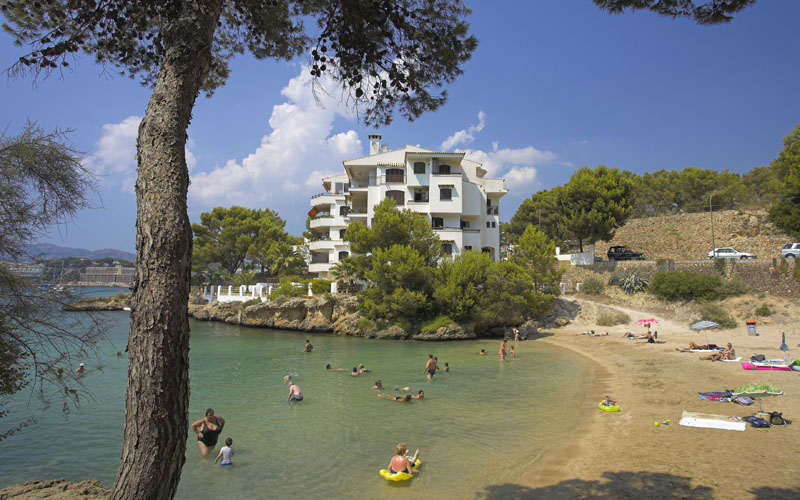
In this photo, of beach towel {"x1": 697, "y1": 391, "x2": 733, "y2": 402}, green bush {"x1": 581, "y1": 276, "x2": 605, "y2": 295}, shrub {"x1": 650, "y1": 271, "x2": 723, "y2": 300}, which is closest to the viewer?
beach towel {"x1": 697, "y1": 391, "x2": 733, "y2": 402}

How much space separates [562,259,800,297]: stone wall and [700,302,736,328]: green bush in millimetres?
3379

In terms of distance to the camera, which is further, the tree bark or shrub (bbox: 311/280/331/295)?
shrub (bbox: 311/280/331/295)

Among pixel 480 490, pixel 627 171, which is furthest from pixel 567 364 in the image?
pixel 627 171

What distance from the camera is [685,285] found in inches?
1235

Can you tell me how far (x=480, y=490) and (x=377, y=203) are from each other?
1239 inches

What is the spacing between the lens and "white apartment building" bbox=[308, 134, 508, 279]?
38.1m

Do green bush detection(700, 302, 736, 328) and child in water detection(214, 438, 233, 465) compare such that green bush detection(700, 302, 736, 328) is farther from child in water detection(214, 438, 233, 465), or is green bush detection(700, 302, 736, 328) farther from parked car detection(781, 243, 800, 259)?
child in water detection(214, 438, 233, 465)

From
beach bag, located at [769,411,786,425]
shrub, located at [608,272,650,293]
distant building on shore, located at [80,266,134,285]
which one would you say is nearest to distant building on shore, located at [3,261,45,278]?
distant building on shore, located at [80,266,134,285]

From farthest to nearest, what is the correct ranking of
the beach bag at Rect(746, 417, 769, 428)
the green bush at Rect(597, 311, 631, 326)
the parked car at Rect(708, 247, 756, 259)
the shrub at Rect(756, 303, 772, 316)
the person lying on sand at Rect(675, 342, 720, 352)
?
the parked car at Rect(708, 247, 756, 259)
the green bush at Rect(597, 311, 631, 326)
the shrub at Rect(756, 303, 772, 316)
the person lying on sand at Rect(675, 342, 720, 352)
the beach bag at Rect(746, 417, 769, 428)

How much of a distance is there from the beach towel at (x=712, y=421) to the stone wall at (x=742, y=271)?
2295 cm

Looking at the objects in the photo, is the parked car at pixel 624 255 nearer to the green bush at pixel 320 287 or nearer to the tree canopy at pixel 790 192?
the tree canopy at pixel 790 192

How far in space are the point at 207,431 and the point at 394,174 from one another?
103 feet

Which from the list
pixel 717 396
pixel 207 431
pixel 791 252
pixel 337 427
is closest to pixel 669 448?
pixel 717 396

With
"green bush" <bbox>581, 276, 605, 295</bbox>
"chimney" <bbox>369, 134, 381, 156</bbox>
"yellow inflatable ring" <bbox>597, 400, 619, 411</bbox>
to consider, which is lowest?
"yellow inflatable ring" <bbox>597, 400, 619, 411</bbox>
